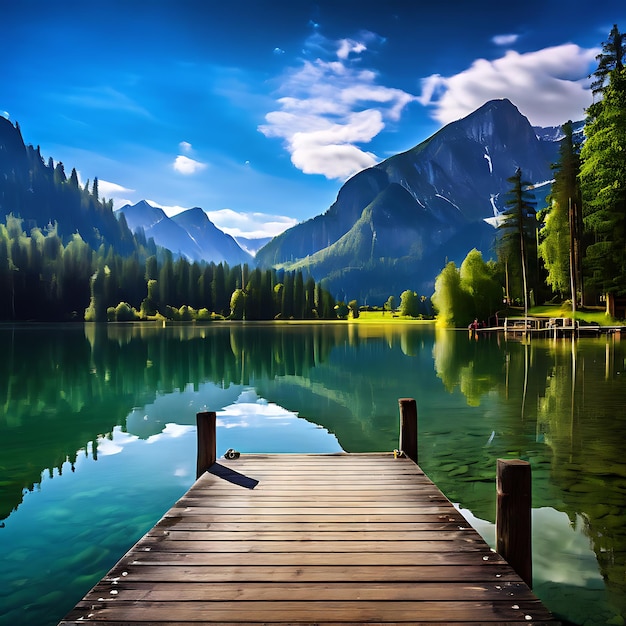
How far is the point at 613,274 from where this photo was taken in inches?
2082

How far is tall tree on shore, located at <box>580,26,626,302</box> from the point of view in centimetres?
4362

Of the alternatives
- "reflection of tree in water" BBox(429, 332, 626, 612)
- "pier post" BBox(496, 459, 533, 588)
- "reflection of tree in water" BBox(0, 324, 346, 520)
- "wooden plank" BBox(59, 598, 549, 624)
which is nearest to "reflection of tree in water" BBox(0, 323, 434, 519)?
"reflection of tree in water" BBox(0, 324, 346, 520)

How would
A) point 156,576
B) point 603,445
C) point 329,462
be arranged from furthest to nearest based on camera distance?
point 603,445 < point 329,462 < point 156,576

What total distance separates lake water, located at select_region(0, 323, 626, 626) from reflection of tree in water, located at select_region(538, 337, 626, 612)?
1.5 inches

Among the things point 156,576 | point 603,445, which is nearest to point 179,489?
point 156,576

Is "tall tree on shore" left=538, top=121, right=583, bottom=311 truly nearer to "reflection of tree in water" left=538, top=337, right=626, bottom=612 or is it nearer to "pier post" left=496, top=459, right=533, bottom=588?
"reflection of tree in water" left=538, top=337, right=626, bottom=612

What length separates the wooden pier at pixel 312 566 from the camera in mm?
4441

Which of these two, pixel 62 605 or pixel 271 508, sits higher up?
pixel 271 508

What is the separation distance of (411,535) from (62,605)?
4.13 m

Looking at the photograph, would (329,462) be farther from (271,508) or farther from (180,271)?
(180,271)

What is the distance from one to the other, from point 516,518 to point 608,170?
4745 centimetres

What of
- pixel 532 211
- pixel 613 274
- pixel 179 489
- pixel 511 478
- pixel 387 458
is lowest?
pixel 179 489

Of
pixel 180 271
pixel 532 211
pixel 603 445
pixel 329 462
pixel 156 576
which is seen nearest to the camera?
pixel 156 576

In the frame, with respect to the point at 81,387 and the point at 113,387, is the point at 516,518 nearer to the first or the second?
the point at 113,387
